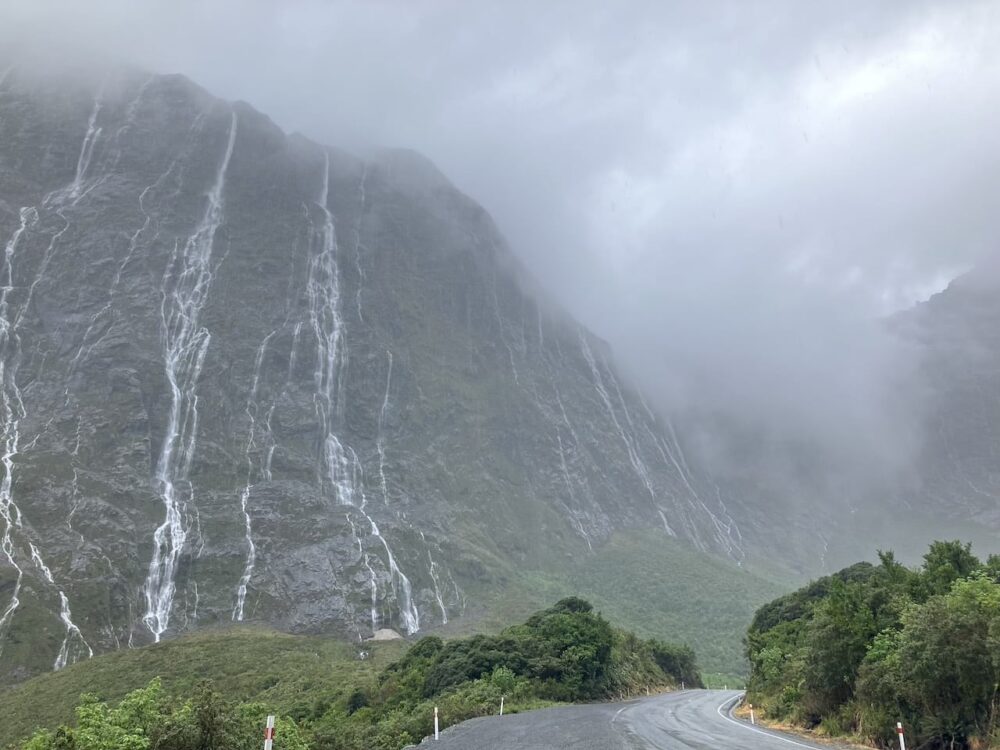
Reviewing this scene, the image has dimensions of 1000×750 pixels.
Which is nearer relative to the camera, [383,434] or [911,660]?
[911,660]

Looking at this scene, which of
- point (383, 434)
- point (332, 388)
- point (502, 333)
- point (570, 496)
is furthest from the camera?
point (502, 333)

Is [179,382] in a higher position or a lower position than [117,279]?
lower

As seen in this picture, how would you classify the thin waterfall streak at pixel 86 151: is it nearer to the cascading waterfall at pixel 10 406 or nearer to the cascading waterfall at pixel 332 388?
the cascading waterfall at pixel 10 406

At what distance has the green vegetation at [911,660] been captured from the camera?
605 inches

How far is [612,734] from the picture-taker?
19641 millimetres

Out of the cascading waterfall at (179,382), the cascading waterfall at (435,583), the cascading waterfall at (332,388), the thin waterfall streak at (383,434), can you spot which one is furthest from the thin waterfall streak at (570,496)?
the cascading waterfall at (179,382)

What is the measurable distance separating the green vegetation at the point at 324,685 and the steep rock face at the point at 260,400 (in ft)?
42.8

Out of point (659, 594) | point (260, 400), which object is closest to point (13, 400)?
point (260, 400)

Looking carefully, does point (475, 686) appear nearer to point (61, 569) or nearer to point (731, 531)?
point (61, 569)

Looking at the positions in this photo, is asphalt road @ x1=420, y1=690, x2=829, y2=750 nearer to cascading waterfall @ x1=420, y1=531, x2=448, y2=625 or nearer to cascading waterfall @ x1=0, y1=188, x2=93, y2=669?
cascading waterfall @ x1=0, y1=188, x2=93, y2=669

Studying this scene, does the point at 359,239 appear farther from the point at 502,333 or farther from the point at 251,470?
the point at 251,470

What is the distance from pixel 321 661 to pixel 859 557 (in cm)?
14773

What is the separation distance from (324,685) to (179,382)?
3094 inches

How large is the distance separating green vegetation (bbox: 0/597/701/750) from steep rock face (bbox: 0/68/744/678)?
42.8ft
